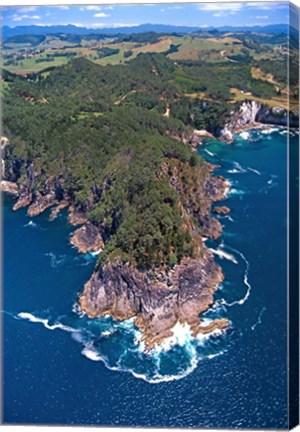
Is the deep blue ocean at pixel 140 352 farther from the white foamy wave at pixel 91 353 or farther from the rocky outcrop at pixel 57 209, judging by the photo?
the rocky outcrop at pixel 57 209

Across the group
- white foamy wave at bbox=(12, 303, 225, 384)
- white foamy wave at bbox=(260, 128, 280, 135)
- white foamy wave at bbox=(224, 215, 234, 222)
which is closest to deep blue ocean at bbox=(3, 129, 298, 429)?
white foamy wave at bbox=(12, 303, 225, 384)

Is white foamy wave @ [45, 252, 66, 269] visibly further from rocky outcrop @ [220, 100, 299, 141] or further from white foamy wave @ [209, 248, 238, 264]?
rocky outcrop @ [220, 100, 299, 141]

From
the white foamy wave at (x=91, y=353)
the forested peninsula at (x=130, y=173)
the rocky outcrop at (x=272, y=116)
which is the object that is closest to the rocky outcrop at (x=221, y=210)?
the forested peninsula at (x=130, y=173)

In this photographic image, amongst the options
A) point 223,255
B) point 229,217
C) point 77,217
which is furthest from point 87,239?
point 229,217

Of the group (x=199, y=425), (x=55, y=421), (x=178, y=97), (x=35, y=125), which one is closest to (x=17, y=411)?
(x=55, y=421)

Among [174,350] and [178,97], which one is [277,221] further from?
[178,97]

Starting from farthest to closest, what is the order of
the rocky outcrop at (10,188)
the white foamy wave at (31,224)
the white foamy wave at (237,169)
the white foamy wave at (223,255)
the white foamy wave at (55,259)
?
1. the white foamy wave at (237,169)
2. the rocky outcrop at (10,188)
3. the white foamy wave at (31,224)
4. the white foamy wave at (55,259)
5. the white foamy wave at (223,255)

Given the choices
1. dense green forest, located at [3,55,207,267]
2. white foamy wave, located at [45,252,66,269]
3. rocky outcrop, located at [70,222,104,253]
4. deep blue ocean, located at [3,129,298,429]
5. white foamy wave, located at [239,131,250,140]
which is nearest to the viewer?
deep blue ocean, located at [3,129,298,429]

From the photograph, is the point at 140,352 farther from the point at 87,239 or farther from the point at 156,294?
the point at 87,239

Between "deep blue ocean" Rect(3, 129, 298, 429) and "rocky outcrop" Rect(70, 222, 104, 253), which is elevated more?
"rocky outcrop" Rect(70, 222, 104, 253)
